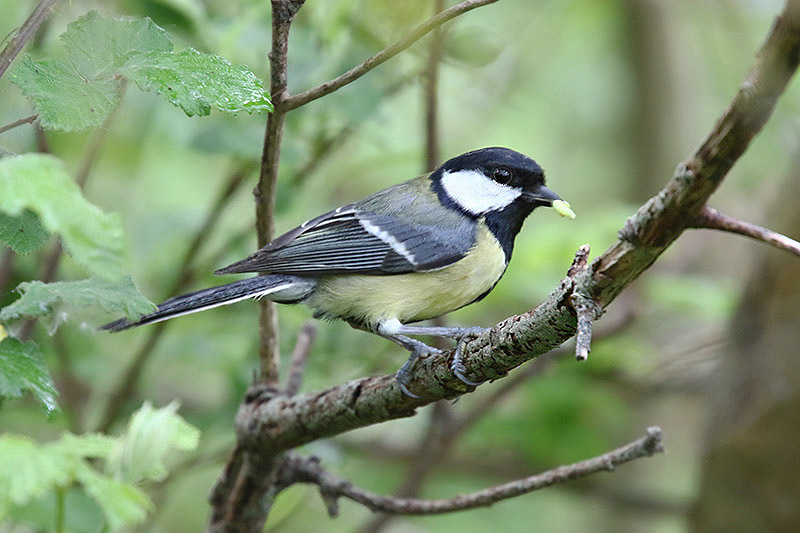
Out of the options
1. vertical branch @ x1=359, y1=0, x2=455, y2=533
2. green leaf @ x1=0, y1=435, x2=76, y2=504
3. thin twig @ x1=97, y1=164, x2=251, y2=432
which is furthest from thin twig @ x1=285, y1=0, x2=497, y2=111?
thin twig @ x1=97, y1=164, x2=251, y2=432

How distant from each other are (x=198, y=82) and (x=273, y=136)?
0.27 metres

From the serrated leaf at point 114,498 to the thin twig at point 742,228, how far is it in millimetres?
827

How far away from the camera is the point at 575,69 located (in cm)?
484

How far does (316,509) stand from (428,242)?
1761mm

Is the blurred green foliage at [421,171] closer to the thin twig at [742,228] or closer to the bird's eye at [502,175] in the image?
the bird's eye at [502,175]

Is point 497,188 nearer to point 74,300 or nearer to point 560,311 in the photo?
point 560,311

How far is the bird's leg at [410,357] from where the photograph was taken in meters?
1.42

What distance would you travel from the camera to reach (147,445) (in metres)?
1.37

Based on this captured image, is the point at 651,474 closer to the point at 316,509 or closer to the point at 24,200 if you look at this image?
the point at 316,509

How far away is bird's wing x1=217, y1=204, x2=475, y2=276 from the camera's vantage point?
193cm

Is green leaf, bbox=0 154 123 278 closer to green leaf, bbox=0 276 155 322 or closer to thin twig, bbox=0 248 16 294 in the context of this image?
green leaf, bbox=0 276 155 322

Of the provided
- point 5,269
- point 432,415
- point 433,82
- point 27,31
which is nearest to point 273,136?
point 27,31

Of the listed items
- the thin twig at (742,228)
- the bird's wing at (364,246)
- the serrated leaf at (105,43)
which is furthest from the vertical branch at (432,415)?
the thin twig at (742,228)

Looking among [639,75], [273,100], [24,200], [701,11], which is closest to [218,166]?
[639,75]
